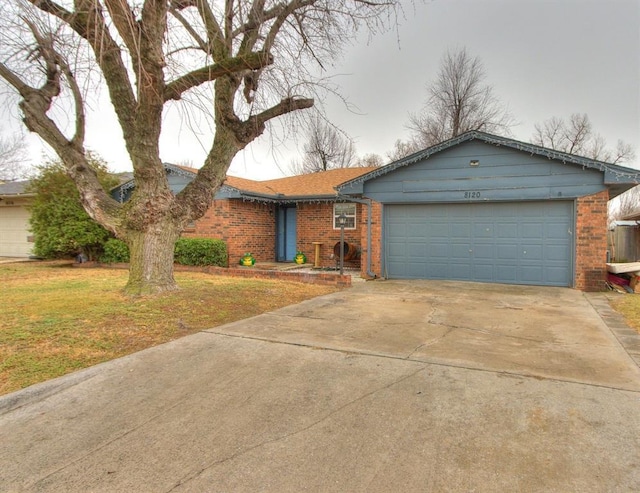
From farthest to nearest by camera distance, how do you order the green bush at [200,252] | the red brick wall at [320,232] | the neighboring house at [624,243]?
the neighboring house at [624,243] < the red brick wall at [320,232] < the green bush at [200,252]

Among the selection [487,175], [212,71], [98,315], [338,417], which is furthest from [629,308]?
[98,315]

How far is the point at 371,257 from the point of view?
11500 millimetres

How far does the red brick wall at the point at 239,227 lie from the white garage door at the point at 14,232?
29.4 ft

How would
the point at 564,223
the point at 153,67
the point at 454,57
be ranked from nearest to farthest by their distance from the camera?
the point at 153,67, the point at 564,223, the point at 454,57

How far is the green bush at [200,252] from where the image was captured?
43.3ft

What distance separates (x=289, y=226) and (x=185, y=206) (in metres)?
8.51

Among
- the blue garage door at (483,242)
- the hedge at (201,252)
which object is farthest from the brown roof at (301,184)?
the blue garage door at (483,242)

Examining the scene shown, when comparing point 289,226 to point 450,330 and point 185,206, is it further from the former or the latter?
point 450,330

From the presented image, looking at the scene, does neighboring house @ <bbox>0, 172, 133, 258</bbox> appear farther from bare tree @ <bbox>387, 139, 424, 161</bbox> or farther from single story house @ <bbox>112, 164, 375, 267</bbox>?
bare tree @ <bbox>387, 139, 424, 161</bbox>

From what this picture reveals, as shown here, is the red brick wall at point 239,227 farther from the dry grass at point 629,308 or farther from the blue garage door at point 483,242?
the dry grass at point 629,308

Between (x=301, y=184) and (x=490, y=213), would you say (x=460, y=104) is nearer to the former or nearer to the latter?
(x=301, y=184)

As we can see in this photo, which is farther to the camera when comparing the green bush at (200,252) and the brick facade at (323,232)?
the green bush at (200,252)

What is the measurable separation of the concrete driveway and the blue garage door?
4918 millimetres

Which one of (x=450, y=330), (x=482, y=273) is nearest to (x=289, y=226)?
(x=482, y=273)
